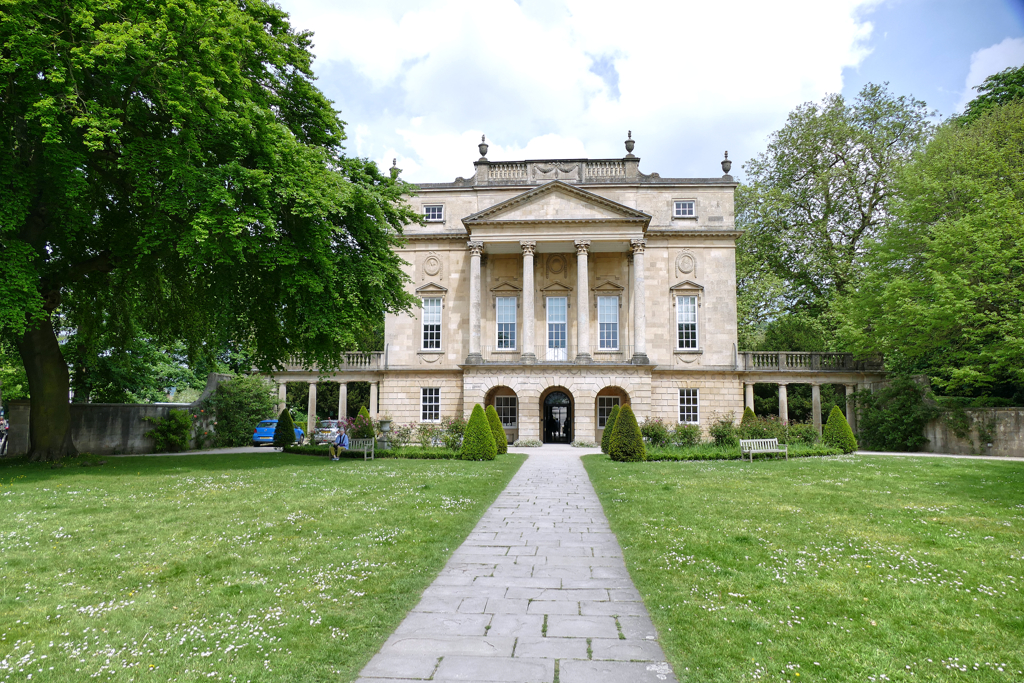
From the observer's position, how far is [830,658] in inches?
166

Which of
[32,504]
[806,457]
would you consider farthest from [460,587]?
[806,457]

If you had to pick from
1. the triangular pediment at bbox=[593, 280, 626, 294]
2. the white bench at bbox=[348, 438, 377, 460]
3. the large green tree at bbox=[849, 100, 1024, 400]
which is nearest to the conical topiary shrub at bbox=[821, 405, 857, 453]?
the large green tree at bbox=[849, 100, 1024, 400]

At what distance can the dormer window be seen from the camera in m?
35.7

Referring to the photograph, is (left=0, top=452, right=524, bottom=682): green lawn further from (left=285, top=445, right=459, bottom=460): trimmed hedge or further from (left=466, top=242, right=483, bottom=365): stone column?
(left=466, top=242, right=483, bottom=365): stone column

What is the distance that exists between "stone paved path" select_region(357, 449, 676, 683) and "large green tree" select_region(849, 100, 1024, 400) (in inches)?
932

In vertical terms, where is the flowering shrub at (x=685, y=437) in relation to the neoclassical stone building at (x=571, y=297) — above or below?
below

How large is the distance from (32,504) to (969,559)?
14739 millimetres

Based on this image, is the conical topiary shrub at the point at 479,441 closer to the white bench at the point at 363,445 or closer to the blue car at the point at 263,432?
the white bench at the point at 363,445

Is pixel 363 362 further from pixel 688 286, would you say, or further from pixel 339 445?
pixel 688 286

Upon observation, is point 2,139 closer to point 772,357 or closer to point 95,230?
point 95,230

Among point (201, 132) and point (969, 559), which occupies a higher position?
point (201, 132)

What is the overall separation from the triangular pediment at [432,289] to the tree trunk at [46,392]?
20038 millimetres

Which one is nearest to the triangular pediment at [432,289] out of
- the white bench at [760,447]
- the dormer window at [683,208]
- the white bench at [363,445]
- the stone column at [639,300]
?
the stone column at [639,300]

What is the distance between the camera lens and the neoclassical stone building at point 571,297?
1304 inches
